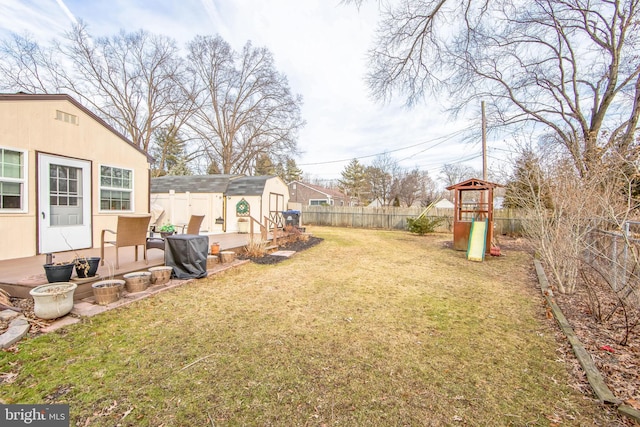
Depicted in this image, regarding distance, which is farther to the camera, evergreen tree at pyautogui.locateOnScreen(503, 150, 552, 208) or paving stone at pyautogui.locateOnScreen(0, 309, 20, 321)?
evergreen tree at pyautogui.locateOnScreen(503, 150, 552, 208)

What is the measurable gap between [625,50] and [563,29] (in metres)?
2.04

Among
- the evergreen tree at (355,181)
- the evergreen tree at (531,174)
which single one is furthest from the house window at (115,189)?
the evergreen tree at (355,181)

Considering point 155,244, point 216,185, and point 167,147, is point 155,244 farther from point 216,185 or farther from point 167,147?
point 167,147

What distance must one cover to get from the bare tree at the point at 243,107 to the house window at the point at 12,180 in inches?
672

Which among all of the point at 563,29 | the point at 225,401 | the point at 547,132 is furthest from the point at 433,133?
the point at 225,401

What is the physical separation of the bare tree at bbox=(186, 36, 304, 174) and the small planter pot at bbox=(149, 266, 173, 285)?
18157 millimetres

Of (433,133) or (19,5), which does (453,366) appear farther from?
(433,133)

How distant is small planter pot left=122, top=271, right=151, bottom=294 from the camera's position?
4.00 meters

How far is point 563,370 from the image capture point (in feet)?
8.10

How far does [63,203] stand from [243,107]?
60.3 feet

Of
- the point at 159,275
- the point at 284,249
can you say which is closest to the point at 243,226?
the point at 284,249

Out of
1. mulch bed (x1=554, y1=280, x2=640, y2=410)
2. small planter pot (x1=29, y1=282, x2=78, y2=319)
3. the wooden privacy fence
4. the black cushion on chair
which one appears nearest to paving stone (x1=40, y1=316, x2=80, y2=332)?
small planter pot (x1=29, y1=282, x2=78, y2=319)

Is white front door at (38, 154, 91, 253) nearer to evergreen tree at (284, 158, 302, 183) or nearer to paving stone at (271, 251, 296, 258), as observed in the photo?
paving stone at (271, 251, 296, 258)

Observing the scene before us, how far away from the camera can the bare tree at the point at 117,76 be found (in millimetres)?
15180
